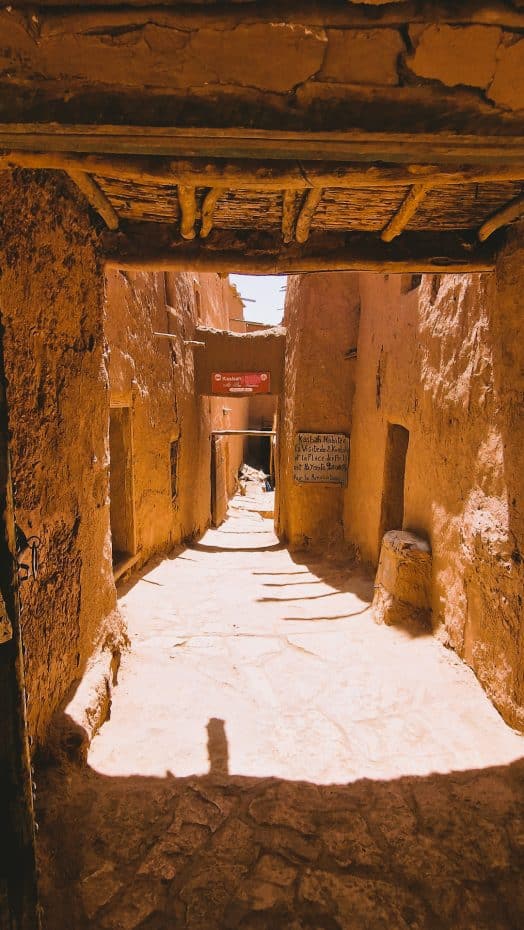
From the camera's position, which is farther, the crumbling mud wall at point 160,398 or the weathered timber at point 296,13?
the crumbling mud wall at point 160,398

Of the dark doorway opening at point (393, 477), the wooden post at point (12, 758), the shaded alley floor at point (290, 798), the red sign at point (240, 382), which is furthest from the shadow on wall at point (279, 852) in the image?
the red sign at point (240, 382)

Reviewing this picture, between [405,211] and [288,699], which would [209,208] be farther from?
[288,699]

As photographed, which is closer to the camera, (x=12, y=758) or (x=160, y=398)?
(x=12, y=758)

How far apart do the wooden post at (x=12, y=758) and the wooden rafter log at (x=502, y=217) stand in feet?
7.96

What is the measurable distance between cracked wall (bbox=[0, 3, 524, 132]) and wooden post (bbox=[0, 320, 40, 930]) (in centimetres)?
87

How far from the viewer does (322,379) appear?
7.93 metres

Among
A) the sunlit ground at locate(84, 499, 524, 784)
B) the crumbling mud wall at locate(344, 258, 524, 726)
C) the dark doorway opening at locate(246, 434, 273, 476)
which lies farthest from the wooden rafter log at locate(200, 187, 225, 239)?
the dark doorway opening at locate(246, 434, 273, 476)

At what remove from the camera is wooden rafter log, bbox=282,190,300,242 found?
2096 millimetres

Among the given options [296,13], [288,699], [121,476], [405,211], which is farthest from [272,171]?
[121,476]

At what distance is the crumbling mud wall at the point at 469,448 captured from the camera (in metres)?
2.83

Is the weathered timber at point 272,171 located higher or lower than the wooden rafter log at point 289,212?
lower

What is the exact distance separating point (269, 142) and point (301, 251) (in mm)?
1402

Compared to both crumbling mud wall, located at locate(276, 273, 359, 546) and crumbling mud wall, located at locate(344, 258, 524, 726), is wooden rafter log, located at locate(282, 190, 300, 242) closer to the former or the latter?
crumbling mud wall, located at locate(344, 258, 524, 726)

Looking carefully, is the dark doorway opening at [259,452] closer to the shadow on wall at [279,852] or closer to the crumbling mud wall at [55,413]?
the crumbling mud wall at [55,413]
